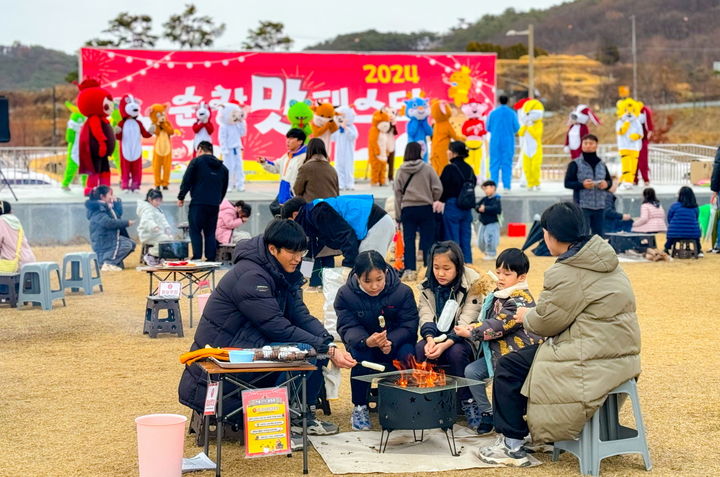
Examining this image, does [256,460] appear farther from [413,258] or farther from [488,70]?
[488,70]

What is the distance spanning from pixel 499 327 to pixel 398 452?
793 millimetres

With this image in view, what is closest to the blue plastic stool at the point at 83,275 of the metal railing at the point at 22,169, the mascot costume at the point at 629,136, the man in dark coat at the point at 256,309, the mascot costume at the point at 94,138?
the mascot costume at the point at 94,138

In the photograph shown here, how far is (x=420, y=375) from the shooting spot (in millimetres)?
5715

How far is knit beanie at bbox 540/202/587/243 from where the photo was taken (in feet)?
16.7

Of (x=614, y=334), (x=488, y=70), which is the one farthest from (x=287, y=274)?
(x=488, y=70)

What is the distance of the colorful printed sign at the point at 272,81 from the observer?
22.1 metres

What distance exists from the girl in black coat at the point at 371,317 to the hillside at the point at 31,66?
236ft

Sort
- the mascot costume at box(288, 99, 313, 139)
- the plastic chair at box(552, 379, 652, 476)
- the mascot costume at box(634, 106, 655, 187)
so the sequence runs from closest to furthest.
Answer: the plastic chair at box(552, 379, 652, 476), the mascot costume at box(288, 99, 313, 139), the mascot costume at box(634, 106, 655, 187)

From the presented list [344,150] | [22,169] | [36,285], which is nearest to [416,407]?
[36,285]

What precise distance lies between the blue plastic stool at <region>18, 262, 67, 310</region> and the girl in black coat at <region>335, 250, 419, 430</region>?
16.9 feet

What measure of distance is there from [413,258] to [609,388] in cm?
725

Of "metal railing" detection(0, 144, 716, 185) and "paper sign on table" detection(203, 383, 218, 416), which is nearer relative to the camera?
"paper sign on table" detection(203, 383, 218, 416)

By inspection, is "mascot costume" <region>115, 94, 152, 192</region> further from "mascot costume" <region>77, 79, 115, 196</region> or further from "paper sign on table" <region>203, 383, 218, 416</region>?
"paper sign on table" <region>203, 383, 218, 416</region>

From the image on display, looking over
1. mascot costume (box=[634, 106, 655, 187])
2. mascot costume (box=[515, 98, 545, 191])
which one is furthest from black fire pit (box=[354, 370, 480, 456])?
mascot costume (box=[634, 106, 655, 187])
